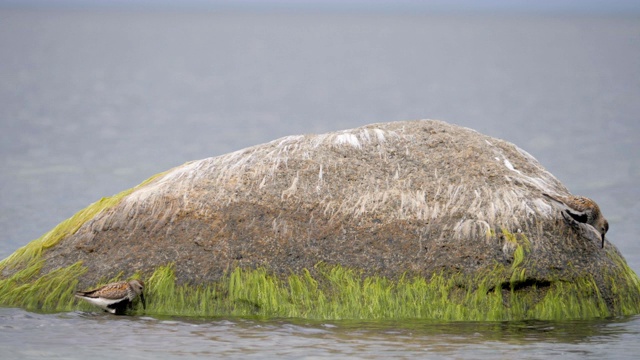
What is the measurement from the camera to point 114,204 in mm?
15445

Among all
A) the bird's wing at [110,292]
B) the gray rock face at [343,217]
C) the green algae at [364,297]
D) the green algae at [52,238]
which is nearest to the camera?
the bird's wing at [110,292]

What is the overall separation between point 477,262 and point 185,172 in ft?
14.2

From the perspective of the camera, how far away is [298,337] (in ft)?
43.3

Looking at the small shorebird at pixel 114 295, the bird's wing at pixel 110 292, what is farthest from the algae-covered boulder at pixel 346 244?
the bird's wing at pixel 110 292

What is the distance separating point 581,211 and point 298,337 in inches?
170

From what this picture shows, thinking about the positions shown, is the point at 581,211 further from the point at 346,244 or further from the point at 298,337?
the point at 298,337

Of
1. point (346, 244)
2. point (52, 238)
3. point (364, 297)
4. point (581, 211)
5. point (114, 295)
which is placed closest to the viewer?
point (114, 295)

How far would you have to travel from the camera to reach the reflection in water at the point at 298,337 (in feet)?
41.3

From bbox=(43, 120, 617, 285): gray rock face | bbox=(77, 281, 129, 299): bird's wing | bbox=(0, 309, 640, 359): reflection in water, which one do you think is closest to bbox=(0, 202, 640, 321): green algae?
bbox=(43, 120, 617, 285): gray rock face

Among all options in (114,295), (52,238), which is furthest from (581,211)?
(52,238)

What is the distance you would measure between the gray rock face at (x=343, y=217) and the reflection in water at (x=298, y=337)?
2.63 ft

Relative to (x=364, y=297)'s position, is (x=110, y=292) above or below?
below

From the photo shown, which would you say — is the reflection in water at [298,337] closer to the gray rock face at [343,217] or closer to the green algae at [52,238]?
the gray rock face at [343,217]

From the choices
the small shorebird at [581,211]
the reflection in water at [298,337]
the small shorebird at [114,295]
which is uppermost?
the small shorebird at [581,211]
